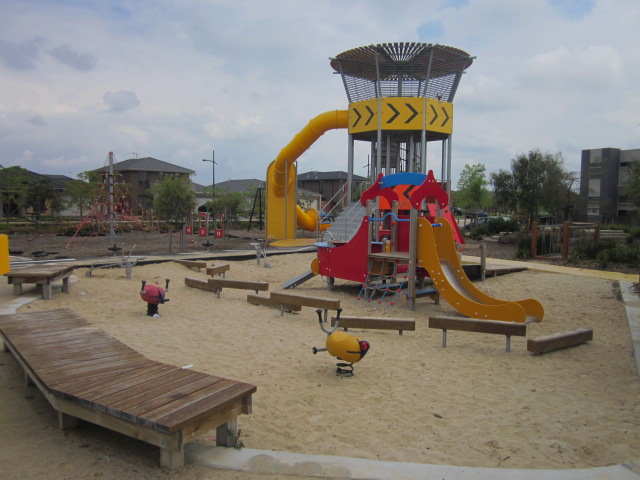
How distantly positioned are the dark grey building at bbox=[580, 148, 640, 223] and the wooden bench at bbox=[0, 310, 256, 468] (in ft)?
154

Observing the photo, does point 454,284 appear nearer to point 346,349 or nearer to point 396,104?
point 346,349

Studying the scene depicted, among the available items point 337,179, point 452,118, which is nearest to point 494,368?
point 452,118

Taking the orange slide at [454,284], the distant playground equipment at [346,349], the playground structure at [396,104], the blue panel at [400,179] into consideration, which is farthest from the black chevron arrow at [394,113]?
the distant playground equipment at [346,349]

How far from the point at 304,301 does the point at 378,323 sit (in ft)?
5.66

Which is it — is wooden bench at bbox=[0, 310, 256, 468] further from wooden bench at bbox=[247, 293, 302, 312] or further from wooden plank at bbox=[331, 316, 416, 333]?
wooden bench at bbox=[247, 293, 302, 312]

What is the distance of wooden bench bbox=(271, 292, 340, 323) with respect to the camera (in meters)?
8.47

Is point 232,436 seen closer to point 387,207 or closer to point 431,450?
point 431,450

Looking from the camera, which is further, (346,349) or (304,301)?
(304,301)

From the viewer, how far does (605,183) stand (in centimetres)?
4406

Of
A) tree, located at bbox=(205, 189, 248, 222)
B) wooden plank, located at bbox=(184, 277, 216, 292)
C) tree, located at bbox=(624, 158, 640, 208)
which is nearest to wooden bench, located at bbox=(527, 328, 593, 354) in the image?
wooden plank, located at bbox=(184, 277, 216, 292)

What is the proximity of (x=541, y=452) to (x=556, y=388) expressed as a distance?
1795 millimetres

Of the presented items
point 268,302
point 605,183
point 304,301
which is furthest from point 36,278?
point 605,183

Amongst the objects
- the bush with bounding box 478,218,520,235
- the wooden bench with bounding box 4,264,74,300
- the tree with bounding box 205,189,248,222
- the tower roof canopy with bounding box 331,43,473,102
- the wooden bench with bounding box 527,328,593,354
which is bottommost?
the wooden bench with bounding box 527,328,593,354

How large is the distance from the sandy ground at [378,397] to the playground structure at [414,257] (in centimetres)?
77
